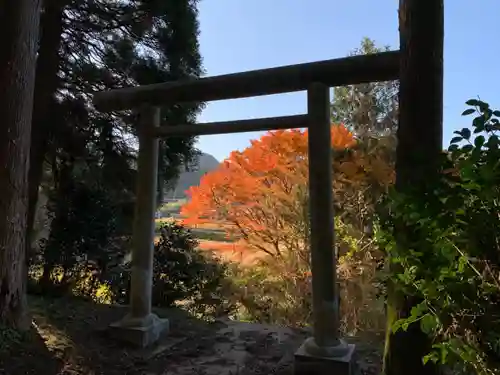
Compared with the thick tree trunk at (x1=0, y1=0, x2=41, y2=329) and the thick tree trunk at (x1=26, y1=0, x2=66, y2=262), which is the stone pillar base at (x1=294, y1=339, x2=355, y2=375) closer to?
the thick tree trunk at (x1=0, y1=0, x2=41, y2=329)

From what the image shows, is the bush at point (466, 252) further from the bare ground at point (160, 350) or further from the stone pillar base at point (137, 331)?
the stone pillar base at point (137, 331)

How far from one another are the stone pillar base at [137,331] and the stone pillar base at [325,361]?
1.28 metres

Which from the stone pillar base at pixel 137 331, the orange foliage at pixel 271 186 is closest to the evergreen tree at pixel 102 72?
the orange foliage at pixel 271 186

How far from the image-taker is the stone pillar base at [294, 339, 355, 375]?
8.10 feet

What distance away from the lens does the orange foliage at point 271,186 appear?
4.66m

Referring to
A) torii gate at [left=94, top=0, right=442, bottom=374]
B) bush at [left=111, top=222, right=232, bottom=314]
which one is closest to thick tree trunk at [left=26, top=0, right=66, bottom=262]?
bush at [left=111, top=222, right=232, bottom=314]

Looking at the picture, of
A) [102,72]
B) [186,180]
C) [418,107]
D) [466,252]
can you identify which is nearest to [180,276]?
[186,180]

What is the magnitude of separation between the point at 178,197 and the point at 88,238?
1845mm

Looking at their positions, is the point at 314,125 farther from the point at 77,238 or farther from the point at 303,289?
the point at 77,238

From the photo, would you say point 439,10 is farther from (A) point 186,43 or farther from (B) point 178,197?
(B) point 178,197

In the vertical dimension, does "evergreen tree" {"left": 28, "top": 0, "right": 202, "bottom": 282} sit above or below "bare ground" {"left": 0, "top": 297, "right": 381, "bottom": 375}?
above

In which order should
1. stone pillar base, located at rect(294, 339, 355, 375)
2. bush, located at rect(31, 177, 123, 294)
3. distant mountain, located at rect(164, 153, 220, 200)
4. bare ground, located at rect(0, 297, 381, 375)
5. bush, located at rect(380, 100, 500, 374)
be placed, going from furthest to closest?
distant mountain, located at rect(164, 153, 220, 200), bush, located at rect(31, 177, 123, 294), bare ground, located at rect(0, 297, 381, 375), stone pillar base, located at rect(294, 339, 355, 375), bush, located at rect(380, 100, 500, 374)

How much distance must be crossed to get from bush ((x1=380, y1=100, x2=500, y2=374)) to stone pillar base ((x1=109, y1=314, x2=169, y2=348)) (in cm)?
255

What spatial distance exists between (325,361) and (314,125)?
1544 mm
